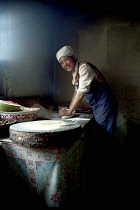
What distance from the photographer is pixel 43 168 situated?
47.1 inches

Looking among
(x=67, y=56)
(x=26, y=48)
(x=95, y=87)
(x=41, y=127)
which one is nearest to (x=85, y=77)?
(x=95, y=87)

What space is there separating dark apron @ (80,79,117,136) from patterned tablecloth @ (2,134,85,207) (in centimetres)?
120

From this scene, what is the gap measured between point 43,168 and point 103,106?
1381 millimetres

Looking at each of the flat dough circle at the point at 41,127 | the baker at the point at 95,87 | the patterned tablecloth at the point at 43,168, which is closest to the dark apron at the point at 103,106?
the baker at the point at 95,87

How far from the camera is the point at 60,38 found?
3533mm

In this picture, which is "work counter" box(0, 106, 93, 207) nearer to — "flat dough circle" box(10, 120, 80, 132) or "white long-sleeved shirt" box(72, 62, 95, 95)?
"flat dough circle" box(10, 120, 80, 132)

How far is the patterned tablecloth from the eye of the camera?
119 centimetres

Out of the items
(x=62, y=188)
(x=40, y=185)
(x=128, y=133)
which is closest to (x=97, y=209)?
(x=62, y=188)

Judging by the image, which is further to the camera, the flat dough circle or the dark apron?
the dark apron

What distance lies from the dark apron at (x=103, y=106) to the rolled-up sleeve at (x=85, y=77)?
0.49 feet

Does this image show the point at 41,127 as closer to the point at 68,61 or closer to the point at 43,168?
the point at 43,168

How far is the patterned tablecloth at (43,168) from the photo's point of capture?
1.19m

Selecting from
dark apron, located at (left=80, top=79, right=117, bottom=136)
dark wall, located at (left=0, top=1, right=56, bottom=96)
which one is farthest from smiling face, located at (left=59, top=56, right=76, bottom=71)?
dark wall, located at (left=0, top=1, right=56, bottom=96)

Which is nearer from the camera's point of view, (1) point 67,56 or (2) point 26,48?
(1) point 67,56
